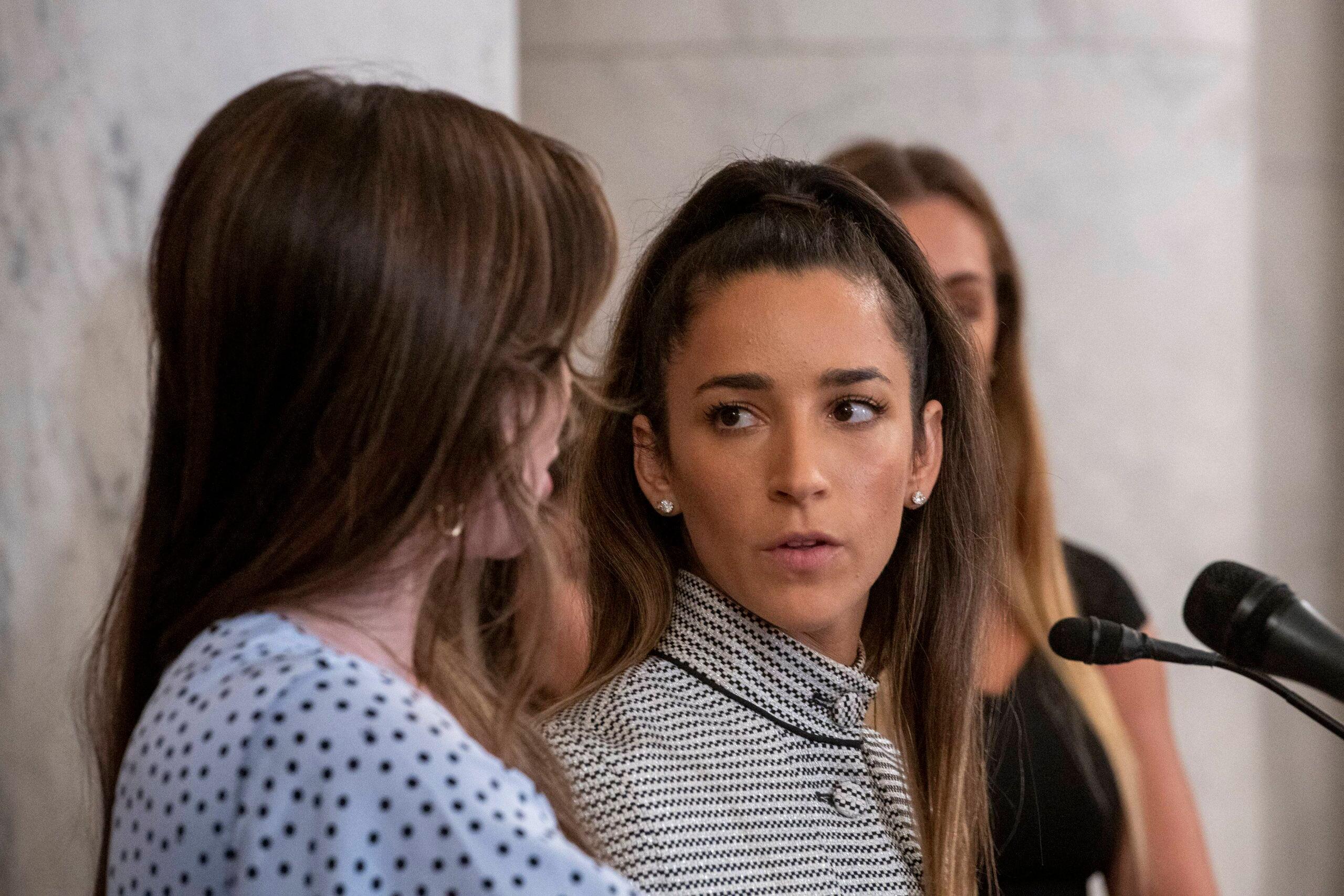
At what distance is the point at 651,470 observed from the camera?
161 cm

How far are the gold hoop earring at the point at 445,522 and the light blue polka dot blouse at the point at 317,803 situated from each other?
159mm

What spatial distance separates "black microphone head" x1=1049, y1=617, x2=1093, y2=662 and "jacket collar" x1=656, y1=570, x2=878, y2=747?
0.85 ft

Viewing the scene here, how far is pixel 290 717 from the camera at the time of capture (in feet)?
3.17

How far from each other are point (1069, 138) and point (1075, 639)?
236 cm

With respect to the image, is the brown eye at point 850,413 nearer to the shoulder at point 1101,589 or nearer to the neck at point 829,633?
the neck at point 829,633

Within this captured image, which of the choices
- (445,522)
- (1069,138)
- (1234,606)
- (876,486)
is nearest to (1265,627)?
(1234,606)

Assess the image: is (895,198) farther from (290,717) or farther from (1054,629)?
(290,717)

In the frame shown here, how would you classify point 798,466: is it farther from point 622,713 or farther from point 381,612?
point 381,612

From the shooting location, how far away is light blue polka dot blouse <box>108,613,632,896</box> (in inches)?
37.3

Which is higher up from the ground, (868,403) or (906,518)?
(868,403)

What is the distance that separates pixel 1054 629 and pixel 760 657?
0.31 m

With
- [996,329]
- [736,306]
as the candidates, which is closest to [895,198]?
[996,329]

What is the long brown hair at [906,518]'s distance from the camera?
5.24 feet

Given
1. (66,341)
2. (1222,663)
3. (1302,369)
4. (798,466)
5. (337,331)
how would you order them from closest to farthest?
(337,331) → (1222,663) → (798,466) → (66,341) → (1302,369)
